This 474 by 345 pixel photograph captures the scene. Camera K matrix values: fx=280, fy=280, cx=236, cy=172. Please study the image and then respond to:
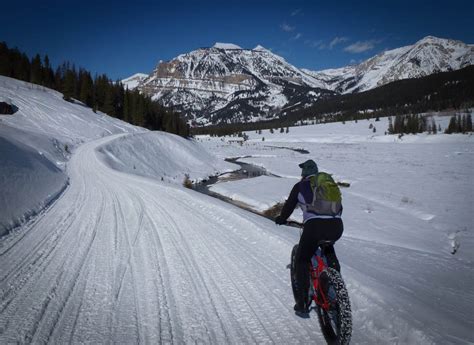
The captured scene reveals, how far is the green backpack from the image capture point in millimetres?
4121

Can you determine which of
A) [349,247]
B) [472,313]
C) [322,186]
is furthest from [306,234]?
[349,247]

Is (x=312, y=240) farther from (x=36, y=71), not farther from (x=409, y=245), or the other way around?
(x=36, y=71)

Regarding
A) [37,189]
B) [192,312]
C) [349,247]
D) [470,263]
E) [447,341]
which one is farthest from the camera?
[37,189]

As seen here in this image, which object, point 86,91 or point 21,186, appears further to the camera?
point 86,91

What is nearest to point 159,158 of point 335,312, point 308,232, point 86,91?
point 308,232

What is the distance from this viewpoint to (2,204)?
8531 mm

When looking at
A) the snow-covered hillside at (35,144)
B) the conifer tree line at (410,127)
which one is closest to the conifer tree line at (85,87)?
the snow-covered hillside at (35,144)

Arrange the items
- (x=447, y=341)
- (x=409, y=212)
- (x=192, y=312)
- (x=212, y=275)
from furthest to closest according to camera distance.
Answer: (x=409, y=212) → (x=212, y=275) → (x=192, y=312) → (x=447, y=341)

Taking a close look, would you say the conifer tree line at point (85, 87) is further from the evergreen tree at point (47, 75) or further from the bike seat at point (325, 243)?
A: the bike seat at point (325, 243)

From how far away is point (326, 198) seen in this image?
411 centimetres

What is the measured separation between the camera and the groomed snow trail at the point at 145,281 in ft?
13.2

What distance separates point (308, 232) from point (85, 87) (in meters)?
A: 71.7

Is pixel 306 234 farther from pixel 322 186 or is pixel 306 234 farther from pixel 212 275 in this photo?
pixel 212 275

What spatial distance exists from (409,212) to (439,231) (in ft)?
9.84
